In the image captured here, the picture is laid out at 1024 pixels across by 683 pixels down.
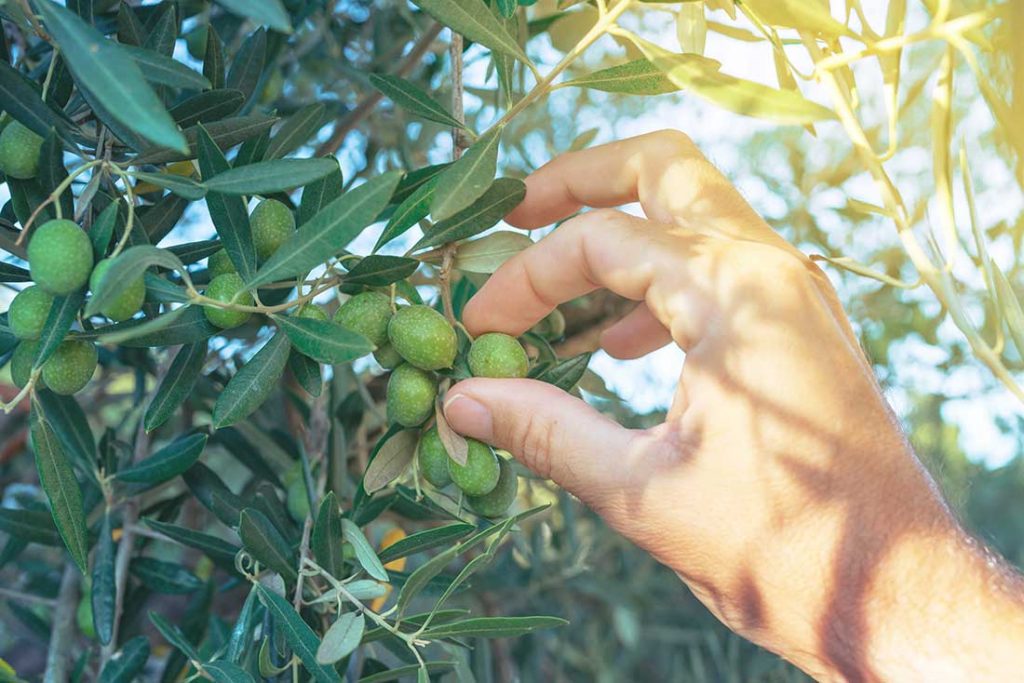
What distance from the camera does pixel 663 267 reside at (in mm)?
1112

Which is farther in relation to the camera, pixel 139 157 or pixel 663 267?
pixel 663 267

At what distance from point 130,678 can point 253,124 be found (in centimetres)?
83

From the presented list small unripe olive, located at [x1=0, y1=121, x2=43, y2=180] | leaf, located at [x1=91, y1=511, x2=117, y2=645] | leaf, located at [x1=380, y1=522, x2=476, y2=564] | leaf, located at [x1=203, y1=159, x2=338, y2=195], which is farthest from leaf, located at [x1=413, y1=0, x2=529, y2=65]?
leaf, located at [x1=91, y1=511, x2=117, y2=645]

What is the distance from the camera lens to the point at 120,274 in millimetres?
703

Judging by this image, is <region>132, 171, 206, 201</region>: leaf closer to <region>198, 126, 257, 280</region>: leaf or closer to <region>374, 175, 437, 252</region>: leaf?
<region>198, 126, 257, 280</region>: leaf

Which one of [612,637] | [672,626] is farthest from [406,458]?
[672,626]

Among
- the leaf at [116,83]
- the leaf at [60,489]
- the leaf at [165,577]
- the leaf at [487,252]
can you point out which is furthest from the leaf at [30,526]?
the leaf at [116,83]

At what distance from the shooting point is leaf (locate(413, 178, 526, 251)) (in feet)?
3.42

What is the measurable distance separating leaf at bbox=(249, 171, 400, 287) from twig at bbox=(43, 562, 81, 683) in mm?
892

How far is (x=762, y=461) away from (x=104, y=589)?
3.17ft

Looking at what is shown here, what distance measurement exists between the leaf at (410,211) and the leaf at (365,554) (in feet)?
1.17

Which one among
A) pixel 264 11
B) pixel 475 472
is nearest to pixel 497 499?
pixel 475 472

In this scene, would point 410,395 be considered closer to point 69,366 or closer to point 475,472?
point 475,472

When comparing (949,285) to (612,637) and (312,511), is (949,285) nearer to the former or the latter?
(312,511)
